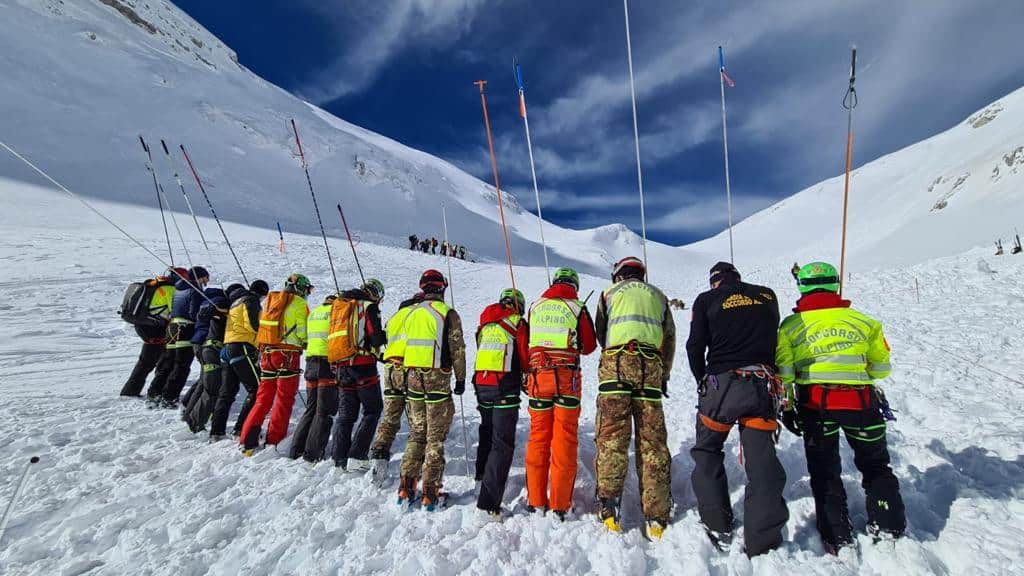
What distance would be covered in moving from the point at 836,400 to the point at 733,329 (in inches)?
35.3

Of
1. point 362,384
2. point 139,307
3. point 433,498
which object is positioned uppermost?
point 139,307

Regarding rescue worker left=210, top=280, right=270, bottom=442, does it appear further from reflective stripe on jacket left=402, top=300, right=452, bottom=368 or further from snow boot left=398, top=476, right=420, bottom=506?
snow boot left=398, top=476, right=420, bottom=506

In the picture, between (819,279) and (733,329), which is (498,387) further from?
(819,279)

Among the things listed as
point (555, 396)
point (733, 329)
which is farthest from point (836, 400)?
point (555, 396)

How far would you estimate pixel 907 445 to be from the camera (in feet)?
14.6

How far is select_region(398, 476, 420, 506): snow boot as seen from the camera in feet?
14.1

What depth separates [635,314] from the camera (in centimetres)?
410

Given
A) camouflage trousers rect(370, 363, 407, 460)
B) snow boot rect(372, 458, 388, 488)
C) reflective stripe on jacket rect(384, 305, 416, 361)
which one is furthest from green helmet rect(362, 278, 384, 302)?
snow boot rect(372, 458, 388, 488)

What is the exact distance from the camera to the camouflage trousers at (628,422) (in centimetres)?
387

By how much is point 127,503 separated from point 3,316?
37.8 ft

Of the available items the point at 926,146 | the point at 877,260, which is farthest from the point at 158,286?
the point at 926,146

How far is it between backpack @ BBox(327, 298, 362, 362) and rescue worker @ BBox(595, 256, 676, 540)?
9.99 feet

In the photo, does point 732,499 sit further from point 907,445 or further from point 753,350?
point 907,445

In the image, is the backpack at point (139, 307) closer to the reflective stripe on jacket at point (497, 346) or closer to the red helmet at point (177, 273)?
the red helmet at point (177, 273)
